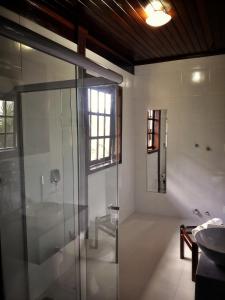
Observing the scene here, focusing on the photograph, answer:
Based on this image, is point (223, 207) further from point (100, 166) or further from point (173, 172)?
point (100, 166)

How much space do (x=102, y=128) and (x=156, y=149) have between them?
4.08 ft

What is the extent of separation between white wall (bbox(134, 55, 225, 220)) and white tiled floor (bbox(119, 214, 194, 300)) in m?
0.46

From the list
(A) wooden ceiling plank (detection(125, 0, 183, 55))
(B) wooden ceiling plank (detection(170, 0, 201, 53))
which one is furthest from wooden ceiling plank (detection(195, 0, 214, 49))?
(A) wooden ceiling plank (detection(125, 0, 183, 55))

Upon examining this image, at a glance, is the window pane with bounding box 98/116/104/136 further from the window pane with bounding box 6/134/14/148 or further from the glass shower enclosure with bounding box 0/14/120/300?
the window pane with bounding box 6/134/14/148

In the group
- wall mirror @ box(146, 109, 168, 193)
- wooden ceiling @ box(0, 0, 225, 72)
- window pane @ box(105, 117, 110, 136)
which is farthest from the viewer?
wall mirror @ box(146, 109, 168, 193)

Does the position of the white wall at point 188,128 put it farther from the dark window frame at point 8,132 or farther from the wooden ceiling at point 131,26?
the dark window frame at point 8,132

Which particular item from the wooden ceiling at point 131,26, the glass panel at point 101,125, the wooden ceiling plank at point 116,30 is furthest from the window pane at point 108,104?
the wooden ceiling plank at point 116,30

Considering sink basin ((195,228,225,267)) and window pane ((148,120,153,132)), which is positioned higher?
window pane ((148,120,153,132))

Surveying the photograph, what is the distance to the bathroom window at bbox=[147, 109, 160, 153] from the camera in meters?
3.88

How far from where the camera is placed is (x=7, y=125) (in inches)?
65.5

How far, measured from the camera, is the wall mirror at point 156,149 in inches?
151

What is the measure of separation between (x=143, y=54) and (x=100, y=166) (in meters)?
1.78

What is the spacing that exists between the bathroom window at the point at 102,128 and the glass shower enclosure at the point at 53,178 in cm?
1

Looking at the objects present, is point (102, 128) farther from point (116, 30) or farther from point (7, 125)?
point (7, 125)
